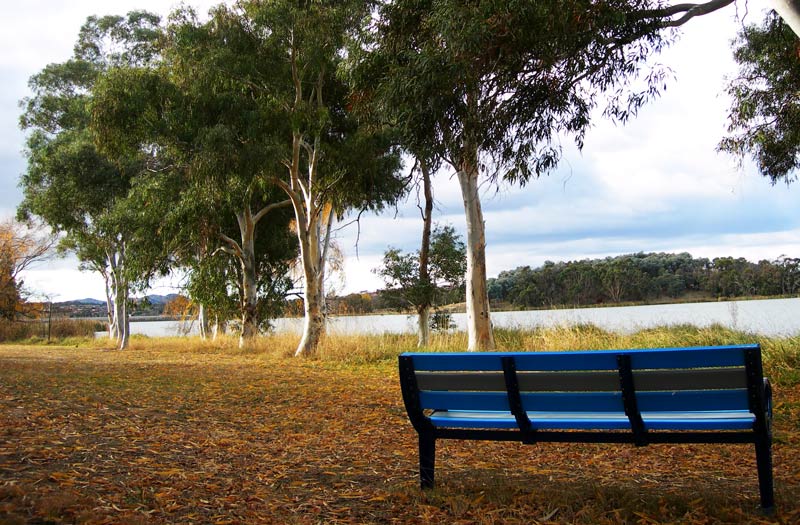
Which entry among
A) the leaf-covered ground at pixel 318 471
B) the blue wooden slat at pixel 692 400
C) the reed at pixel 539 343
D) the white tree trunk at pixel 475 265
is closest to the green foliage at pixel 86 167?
the reed at pixel 539 343

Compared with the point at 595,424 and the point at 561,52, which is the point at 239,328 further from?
the point at 595,424

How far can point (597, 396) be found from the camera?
133 inches

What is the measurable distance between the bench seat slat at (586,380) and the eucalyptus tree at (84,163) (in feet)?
51.3

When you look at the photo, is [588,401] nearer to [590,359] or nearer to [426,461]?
[590,359]

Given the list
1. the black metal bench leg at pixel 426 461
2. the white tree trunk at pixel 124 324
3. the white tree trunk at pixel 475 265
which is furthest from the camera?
the white tree trunk at pixel 124 324

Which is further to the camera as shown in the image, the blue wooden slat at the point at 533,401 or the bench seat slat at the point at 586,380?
the blue wooden slat at the point at 533,401

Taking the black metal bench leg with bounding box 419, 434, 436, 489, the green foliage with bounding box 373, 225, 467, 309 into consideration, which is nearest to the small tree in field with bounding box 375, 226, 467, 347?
the green foliage with bounding box 373, 225, 467, 309

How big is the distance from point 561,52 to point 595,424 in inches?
230

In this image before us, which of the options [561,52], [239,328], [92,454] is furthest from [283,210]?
[92,454]

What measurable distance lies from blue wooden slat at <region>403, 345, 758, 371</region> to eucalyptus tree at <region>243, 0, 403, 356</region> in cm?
966

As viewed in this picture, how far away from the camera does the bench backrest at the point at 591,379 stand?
3125 millimetres

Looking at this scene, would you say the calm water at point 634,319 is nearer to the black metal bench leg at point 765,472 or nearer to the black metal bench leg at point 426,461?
the black metal bench leg at point 765,472

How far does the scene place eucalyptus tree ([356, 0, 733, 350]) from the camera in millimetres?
7762

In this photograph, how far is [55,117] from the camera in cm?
2338
